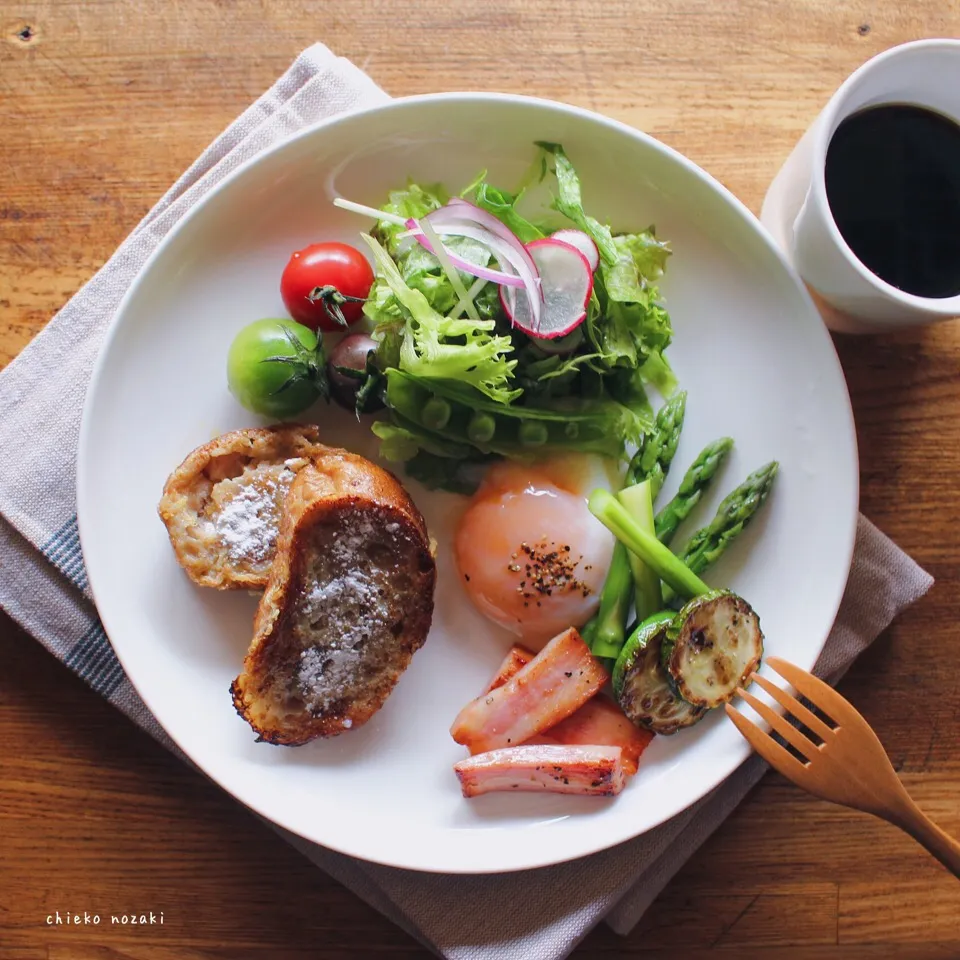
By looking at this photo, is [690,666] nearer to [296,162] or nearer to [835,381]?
[835,381]

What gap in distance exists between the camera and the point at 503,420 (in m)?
2.62

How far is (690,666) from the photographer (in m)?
2.49

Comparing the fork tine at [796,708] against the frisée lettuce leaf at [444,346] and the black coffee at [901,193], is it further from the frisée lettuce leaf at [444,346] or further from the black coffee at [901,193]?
the black coffee at [901,193]

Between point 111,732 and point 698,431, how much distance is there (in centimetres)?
226

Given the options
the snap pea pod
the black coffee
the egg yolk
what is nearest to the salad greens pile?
the snap pea pod

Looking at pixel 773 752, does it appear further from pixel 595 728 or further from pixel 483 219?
pixel 483 219

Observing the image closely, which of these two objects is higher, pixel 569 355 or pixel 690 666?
pixel 569 355

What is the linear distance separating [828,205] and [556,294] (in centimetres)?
79

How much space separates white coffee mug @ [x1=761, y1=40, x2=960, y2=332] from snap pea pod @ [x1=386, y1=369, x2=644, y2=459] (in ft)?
2.35

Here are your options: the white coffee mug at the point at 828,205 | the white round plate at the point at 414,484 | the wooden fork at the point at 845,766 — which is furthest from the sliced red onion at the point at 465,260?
the wooden fork at the point at 845,766

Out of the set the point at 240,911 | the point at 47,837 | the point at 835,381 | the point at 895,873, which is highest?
the point at 835,381

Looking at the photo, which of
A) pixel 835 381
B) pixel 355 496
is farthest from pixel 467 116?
pixel 835 381

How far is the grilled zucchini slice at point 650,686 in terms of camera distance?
2.51 m

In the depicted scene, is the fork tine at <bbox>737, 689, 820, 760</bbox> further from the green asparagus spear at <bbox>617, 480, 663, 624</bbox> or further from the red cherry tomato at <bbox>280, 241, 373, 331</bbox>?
the red cherry tomato at <bbox>280, 241, 373, 331</bbox>
